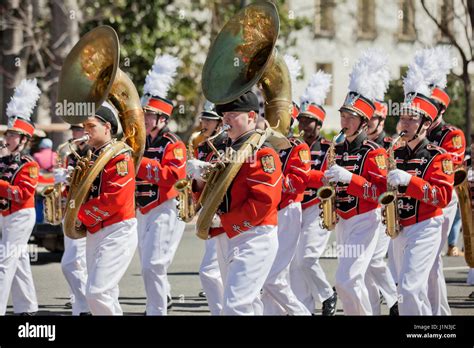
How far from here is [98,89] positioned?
31.8 ft

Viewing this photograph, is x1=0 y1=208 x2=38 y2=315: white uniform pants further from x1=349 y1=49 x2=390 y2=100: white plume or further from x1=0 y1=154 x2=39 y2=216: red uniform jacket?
x1=349 y1=49 x2=390 y2=100: white plume

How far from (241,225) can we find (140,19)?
17.1 meters

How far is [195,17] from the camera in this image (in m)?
27.9

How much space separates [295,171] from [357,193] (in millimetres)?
1347

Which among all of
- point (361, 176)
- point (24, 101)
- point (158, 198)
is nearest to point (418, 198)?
point (361, 176)

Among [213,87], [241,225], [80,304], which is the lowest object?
[80,304]

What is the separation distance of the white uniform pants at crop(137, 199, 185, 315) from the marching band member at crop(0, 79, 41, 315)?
1.13 metres

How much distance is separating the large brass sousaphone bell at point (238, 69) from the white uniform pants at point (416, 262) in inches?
53.3

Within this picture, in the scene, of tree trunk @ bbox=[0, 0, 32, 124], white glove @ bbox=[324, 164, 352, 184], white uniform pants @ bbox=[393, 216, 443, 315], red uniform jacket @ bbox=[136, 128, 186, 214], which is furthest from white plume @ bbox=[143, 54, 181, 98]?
tree trunk @ bbox=[0, 0, 32, 124]

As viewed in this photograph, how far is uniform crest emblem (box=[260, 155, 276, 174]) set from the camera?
855 centimetres

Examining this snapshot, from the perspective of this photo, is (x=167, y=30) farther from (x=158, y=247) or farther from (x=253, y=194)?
(x=253, y=194)

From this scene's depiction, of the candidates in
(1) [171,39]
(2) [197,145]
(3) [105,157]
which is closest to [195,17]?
(1) [171,39]

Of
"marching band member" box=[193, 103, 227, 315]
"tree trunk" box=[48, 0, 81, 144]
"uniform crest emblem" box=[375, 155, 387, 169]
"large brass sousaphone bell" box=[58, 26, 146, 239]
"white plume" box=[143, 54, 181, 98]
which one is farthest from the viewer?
"tree trunk" box=[48, 0, 81, 144]
